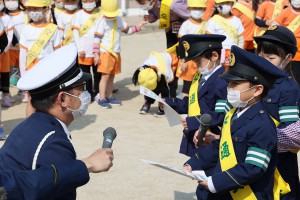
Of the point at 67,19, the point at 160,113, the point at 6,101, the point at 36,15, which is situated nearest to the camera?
the point at 36,15

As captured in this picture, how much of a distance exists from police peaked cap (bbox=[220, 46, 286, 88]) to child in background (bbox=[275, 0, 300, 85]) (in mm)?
5812

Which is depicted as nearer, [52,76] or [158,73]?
[52,76]

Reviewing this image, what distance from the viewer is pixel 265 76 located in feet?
12.4

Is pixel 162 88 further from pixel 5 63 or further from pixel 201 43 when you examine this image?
pixel 201 43

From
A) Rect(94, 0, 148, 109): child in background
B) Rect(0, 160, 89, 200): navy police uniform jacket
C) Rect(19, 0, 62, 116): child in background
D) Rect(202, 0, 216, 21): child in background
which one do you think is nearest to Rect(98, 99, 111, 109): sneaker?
Rect(94, 0, 148, 109): child in background

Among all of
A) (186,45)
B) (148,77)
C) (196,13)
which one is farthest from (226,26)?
(186,45)

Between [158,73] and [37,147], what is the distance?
5961 mm

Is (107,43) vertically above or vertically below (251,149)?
below

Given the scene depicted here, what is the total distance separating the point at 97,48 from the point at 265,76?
600 centimetres

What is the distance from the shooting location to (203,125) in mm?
4371

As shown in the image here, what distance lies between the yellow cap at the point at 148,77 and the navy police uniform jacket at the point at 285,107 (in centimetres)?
438

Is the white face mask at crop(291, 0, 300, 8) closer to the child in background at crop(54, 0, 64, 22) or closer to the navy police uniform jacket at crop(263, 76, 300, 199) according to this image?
the child in background at crop(54, 0, 64, 22)

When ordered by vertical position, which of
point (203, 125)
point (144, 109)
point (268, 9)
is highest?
point (203, 125)

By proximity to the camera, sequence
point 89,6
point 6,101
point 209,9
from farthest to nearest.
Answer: point 209,9 → point 6,101 → point 89,6
